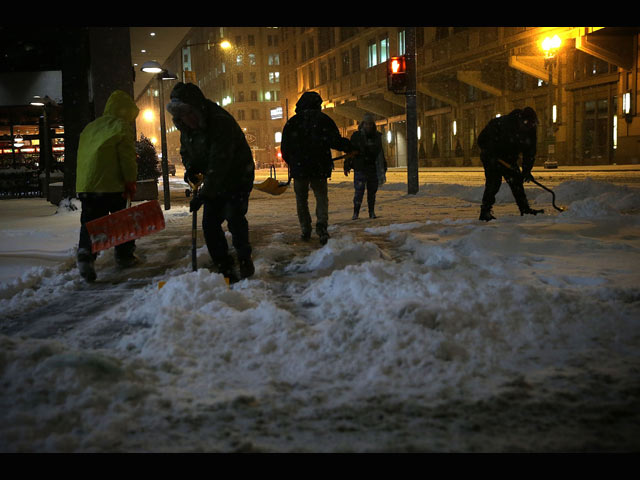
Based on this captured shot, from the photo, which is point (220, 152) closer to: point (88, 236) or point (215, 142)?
point (215, 142)

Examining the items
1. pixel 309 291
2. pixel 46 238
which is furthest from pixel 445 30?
pixel 309 291

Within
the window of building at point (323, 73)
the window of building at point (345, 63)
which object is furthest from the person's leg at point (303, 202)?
the window of building at point (323, 73)

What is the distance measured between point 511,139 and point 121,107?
4965mm

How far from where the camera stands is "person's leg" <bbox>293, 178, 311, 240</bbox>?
25.4 ft

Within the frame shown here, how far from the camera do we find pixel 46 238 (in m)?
8.73

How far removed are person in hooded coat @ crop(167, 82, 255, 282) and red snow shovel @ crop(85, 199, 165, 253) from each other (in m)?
0.44

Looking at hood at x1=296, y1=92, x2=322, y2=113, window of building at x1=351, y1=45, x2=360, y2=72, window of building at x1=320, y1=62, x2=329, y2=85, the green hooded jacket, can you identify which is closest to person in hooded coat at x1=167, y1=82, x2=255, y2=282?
the green hooded jacket

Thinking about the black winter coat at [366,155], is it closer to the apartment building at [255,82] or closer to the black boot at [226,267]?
the black boot at [226,267]

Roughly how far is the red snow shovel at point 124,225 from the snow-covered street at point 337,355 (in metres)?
0.40

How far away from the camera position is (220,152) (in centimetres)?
545

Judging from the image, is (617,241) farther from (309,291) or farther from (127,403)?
(127,403)

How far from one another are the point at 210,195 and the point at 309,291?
1.25 m

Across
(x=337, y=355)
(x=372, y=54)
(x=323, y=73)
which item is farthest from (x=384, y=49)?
(x=337, y=355)

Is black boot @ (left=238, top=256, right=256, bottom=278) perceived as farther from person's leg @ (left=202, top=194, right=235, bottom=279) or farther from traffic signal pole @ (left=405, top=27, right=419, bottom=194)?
traffic signal pole @ (left=405, top=27, right=419, bottom=194)
